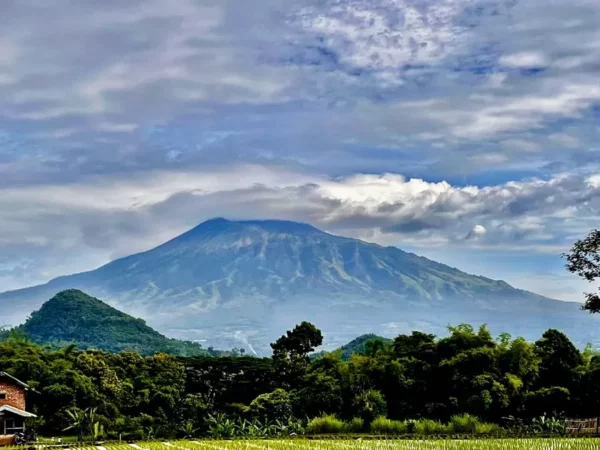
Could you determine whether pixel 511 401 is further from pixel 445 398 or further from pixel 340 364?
pixel 340 364

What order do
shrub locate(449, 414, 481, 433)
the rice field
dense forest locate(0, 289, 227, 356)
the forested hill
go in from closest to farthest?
the rice field < shrub locate(449, 414, 481, 433) < dense forest locate(0, 289, 227, 356) < the forested hill

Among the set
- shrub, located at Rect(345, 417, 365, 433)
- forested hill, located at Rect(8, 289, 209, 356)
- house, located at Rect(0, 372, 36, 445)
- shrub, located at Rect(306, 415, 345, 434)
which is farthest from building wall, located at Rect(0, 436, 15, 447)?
forested hill, located at Rect(8, 289, 209, 356)

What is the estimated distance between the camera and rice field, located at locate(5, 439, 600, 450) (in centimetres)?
3092

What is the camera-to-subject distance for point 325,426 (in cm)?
4316

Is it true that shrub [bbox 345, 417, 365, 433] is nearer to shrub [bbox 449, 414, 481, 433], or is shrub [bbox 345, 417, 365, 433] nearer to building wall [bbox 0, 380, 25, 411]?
shrub [bbox 449, 414, 481, 433]

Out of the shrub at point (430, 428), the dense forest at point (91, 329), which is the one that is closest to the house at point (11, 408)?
the shrub at point (430, 428)

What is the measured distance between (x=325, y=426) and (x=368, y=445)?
946cm

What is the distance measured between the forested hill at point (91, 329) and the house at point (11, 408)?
9613 centimetres

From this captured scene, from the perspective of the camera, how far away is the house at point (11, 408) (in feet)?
140

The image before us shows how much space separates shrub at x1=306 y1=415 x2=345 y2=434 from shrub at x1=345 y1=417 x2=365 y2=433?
42 centimetres

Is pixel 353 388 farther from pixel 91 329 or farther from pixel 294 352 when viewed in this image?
pixel 91 329

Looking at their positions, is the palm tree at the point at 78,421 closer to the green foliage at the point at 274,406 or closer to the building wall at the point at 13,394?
the building wall at the point at 13,394

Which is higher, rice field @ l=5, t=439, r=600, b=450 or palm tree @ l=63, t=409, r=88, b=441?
palm tree @ l=63, t=409, r=88, b=441

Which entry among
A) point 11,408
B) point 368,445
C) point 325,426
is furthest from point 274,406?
point 368,445
